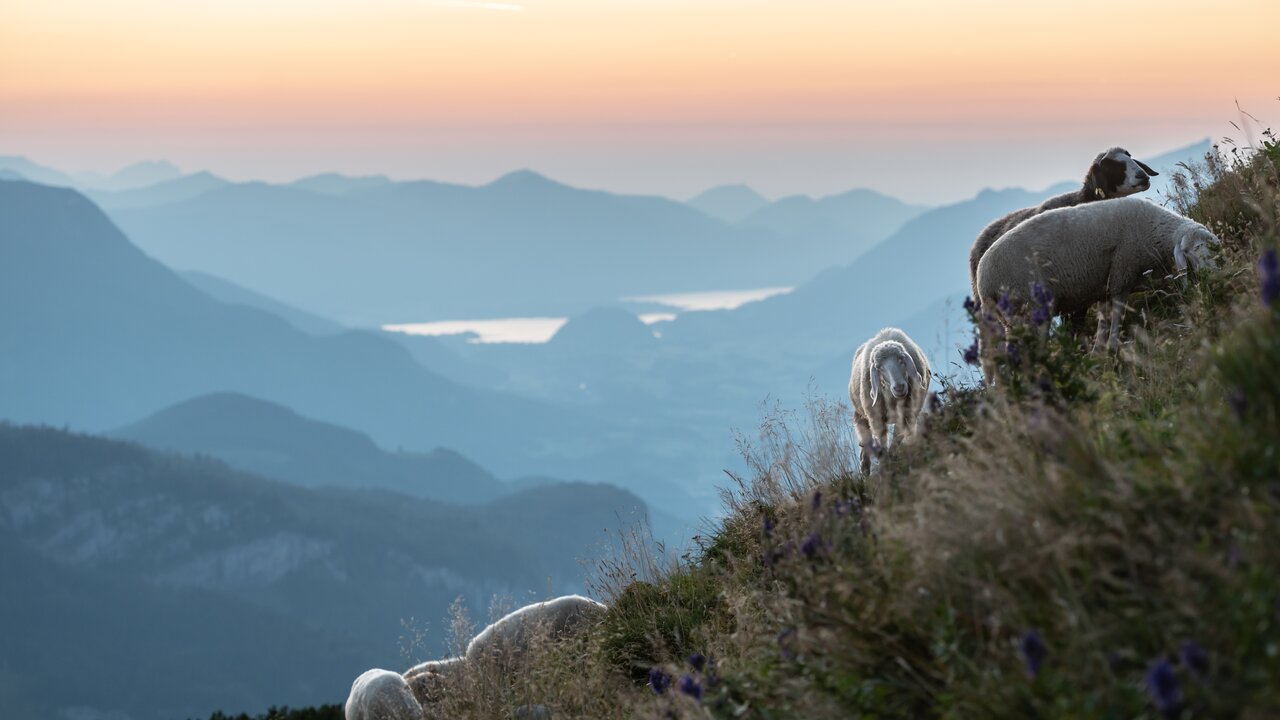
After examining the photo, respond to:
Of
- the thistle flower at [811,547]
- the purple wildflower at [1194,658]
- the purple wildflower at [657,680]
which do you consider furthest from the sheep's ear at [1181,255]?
the purple wildflower at [1194,658]

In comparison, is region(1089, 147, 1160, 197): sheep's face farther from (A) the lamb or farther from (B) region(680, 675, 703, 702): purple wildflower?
(B) region(680, 675, 703, 702): purple wildflower

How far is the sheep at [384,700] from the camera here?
10.8m

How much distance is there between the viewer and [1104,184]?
10.0 metres

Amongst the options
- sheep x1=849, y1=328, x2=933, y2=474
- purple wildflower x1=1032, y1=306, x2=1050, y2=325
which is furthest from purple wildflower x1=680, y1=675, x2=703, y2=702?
sheep x1=849, y1=328, x2=933, y2=474

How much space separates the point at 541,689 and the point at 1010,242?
480 cm

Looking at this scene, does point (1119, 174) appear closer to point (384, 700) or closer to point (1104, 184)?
point (1104, 184)

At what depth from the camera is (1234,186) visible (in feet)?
33.7

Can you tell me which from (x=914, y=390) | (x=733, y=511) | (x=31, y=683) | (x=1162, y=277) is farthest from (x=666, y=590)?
(x=31, y=683)

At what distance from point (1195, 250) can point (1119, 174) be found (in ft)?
7.16

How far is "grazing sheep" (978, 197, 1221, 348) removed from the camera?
8211mm

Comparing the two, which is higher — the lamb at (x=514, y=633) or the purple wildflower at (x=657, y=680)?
the purple wildflower at (x=657, y=680)

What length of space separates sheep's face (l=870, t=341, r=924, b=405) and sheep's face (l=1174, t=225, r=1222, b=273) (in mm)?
2028

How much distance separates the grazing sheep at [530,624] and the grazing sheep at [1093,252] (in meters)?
4.58

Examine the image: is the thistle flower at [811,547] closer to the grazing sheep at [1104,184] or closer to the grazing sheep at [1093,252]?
the grazing sheep at [1093,252]
